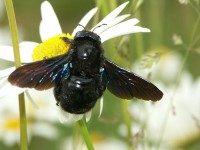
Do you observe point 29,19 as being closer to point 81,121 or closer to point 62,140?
point 62,140

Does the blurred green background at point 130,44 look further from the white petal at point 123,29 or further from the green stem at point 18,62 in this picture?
the green stem at point 18,62

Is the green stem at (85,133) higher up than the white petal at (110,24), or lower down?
lower down

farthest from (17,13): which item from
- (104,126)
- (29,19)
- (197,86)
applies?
(197,86)

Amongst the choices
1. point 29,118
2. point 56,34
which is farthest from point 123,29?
point 29,118

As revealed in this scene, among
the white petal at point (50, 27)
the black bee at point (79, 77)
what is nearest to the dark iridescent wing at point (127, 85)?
the black bee at point (79, 77)

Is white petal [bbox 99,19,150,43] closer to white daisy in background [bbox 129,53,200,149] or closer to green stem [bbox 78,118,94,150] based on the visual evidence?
green stem [bbox 78,118,94,150]

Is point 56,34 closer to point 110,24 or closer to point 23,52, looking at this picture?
point 23,52
